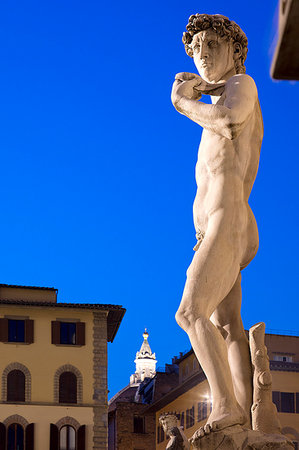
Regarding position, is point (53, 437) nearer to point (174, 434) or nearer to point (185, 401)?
point (185, 401)

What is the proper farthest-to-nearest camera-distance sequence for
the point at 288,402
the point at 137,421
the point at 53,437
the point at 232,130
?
the point at 137,421 < the point at 53,437 < the point at 288,402 < the point at 232,130

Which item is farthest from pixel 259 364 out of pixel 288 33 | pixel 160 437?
pixel 160 437

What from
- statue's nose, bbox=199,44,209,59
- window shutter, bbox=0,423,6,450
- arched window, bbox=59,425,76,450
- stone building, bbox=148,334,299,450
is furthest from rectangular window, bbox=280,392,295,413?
statue's nose, bbox=199,44,209,59

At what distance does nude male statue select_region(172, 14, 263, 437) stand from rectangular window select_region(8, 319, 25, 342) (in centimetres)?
4882

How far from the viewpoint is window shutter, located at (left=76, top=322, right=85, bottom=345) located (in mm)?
54750

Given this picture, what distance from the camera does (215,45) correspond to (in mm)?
6543

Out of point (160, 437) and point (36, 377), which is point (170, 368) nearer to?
point (160, 437)

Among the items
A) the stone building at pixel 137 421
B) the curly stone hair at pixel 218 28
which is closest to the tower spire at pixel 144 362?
the stone building at pixel 137 421

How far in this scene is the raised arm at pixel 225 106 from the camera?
6008 millimetres

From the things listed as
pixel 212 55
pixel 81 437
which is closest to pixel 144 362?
pixel 81 437

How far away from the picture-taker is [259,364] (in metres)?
6.02

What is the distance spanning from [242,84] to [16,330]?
4957 centimetres

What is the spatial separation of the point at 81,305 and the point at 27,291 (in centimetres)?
404

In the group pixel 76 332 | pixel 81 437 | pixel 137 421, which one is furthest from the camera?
pixel 137 421
